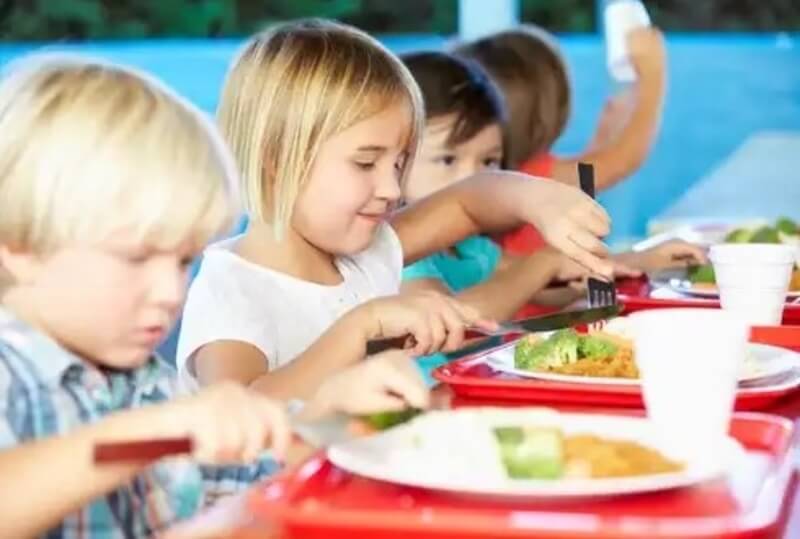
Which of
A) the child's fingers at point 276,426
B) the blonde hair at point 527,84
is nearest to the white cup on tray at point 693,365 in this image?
the child's fingers at point 276,426

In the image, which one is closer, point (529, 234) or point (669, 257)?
point (669, 257)

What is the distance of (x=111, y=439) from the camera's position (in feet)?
3.41

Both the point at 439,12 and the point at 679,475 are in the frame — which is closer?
the point at 679,475

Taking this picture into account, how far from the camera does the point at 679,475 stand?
1019 millimetres

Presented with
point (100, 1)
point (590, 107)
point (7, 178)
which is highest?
point (7, 178)

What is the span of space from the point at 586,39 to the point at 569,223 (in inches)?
96.6

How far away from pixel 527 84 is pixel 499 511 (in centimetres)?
226

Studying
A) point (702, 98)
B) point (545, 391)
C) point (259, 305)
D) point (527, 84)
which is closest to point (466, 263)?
point (527, 84)

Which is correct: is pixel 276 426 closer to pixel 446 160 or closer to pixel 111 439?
pixel 111 439

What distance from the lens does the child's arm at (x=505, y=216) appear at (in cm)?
180

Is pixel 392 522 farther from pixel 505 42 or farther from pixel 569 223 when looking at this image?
pixel 505 42

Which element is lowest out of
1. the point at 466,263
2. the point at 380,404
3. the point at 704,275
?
the point at 466,263

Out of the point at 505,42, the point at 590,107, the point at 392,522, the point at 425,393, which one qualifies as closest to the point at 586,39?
the point at 590,107

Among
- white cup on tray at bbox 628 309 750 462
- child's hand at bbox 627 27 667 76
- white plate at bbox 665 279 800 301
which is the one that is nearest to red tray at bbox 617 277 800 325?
white plate at bbox 665 279 800 301
